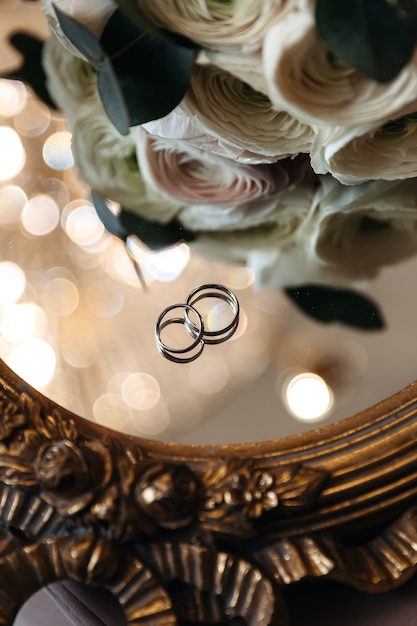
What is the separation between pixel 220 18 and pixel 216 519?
0.27 m

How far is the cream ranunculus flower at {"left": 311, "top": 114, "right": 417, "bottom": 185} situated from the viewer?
17.1 inches

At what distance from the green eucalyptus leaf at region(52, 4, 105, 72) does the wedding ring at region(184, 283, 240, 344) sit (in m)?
0.17

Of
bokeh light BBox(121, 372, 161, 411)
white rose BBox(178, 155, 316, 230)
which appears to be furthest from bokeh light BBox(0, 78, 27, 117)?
bokeh light BBox(121, 372, 161, 411)

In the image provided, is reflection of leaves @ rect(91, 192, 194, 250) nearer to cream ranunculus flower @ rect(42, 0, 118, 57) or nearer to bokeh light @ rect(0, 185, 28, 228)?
bokeh light @ rect(0, 185, 28, 228)

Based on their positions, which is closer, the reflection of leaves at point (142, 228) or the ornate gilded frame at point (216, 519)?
the ornate gilded frame at point (216, 519)

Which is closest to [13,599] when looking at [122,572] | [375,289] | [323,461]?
[122,572]

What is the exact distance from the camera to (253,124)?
1.52 ft

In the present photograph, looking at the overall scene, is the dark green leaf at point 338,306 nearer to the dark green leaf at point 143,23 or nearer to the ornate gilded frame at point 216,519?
the ornate gilded frame at point 216,519

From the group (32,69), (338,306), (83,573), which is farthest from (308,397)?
(32,69)

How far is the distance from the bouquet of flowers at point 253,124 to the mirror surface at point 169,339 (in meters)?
0.02

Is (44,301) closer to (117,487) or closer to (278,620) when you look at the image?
(117,487)

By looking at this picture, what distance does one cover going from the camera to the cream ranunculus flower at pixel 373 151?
43 cm

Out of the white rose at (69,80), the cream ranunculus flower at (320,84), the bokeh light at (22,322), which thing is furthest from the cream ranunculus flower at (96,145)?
the cream ranunculus flower at (320,84)

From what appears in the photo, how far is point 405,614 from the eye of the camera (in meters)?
0.40
